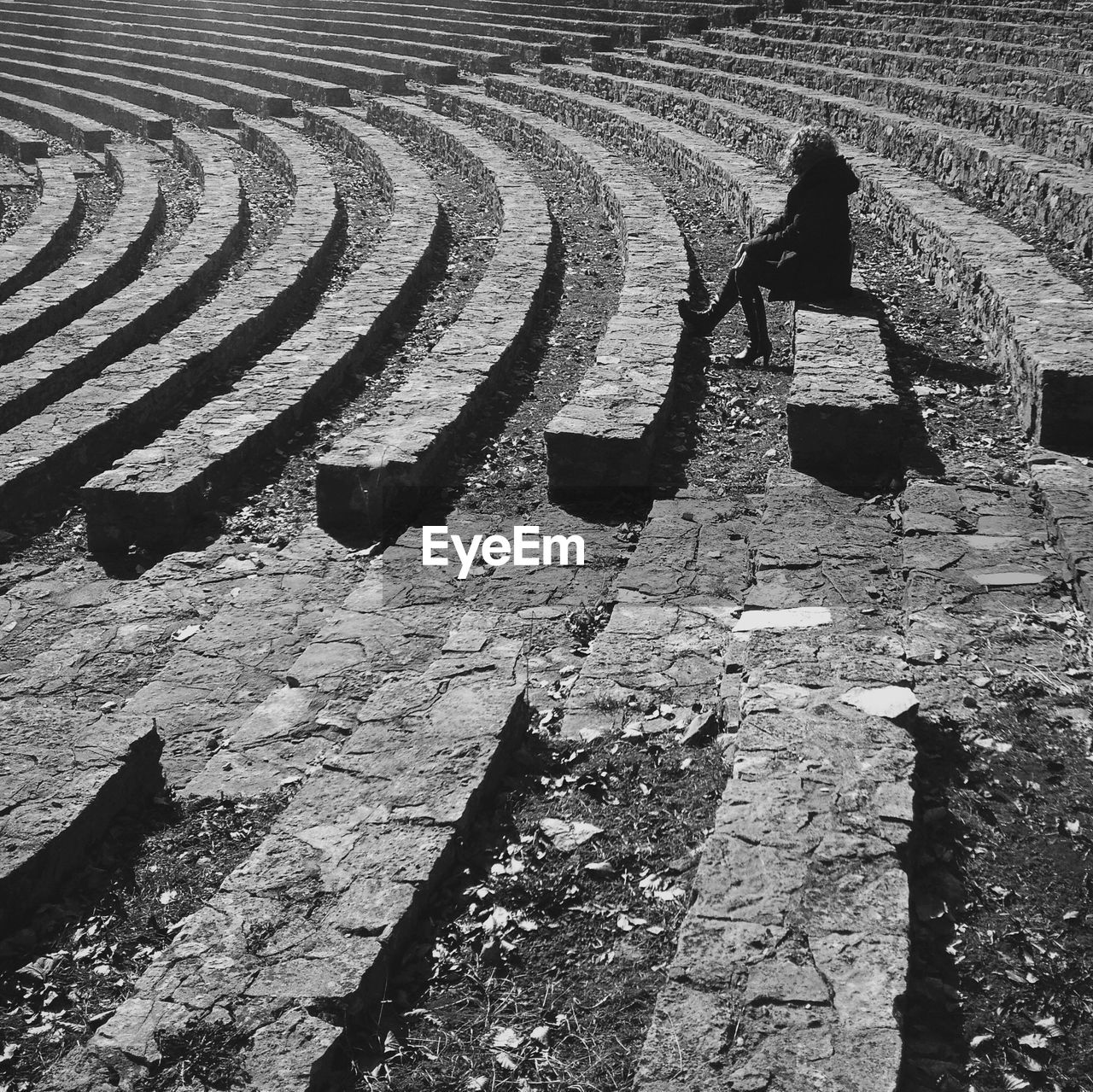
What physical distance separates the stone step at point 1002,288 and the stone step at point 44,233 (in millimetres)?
7207

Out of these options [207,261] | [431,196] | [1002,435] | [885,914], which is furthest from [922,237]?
[885,914]

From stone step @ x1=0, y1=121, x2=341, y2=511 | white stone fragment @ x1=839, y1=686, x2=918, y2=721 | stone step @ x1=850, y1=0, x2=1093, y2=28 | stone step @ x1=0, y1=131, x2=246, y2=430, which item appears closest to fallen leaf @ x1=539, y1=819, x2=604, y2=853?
white stone fragment @ x1=839, y1=686, x2=918, y2=721

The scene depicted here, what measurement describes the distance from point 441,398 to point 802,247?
7.78 feet

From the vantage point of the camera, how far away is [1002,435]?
571cm

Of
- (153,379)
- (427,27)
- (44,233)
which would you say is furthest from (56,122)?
(153,379)

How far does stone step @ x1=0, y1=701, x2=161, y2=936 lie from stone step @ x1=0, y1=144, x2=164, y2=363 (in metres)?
5.49

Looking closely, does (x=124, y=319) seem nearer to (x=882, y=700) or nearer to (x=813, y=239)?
(x=813, y=239)

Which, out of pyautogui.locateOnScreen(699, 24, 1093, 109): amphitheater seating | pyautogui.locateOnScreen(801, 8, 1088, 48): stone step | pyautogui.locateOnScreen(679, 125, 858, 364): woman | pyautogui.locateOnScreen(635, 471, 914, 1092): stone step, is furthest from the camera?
pyautogui.locateOnScreen(801, 8, 1088, 48): stone step

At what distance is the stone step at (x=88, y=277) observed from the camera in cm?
852

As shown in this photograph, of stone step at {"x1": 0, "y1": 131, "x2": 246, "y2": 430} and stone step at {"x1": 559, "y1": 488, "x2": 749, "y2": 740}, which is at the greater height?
stone step at {"x1": 0, "y1": 131, "x2": 246, "y2": 430}

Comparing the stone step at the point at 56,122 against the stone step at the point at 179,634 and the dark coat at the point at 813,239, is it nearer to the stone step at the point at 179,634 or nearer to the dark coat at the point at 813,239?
the stone step at the point at 179,634

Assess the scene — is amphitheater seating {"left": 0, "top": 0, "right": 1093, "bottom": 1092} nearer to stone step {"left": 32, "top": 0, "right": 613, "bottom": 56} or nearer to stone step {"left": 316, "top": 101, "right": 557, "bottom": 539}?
stone step {"left": 316, "top": 101, "right": 557, "bottom": 539}

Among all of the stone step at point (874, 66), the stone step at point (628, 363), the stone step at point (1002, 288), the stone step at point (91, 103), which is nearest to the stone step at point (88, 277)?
the stone step at point (91, 103)

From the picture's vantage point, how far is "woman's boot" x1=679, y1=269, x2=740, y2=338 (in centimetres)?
700
